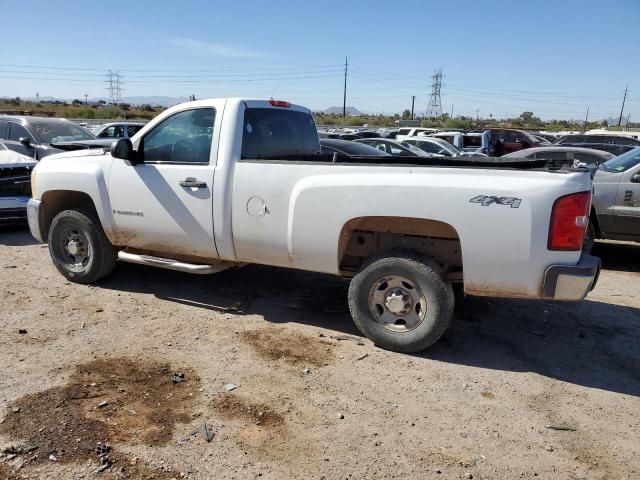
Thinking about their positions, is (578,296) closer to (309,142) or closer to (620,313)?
(620,313)

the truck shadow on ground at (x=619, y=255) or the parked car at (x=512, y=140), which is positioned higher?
the parked car at (x=512, y=140)

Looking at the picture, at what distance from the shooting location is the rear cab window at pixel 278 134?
4.95m

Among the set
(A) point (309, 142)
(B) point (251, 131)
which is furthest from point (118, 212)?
(A) point (309, 142)

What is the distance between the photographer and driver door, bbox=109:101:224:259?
484 centimetres

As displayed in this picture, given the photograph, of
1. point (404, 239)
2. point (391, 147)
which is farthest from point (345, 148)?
point (404, 239)

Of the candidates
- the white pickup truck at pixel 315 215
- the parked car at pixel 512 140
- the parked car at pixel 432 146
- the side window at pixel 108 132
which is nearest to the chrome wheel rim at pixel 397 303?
the white pickup truck at pixel 315 215

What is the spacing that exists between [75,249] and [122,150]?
145 centimetres

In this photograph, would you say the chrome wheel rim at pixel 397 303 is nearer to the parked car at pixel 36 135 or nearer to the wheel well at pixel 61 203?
the wheel well at pixel 61 203

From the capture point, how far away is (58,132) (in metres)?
10.5

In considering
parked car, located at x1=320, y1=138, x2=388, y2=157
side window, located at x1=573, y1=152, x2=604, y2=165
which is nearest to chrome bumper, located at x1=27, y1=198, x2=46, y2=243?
parked car, located at x1=320, y1=138, x2=388, y2=157

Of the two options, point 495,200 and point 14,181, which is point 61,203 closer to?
point 14,181

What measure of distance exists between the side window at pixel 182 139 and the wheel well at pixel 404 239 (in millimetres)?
1527

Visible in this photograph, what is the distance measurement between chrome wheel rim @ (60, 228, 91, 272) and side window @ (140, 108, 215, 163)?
4.28 feet

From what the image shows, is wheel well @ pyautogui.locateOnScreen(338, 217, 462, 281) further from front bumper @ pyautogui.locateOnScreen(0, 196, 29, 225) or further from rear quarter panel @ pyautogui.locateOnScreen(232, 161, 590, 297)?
front bumper @ pyautogui.locateOnScreen(0, 196, 29, 225)
